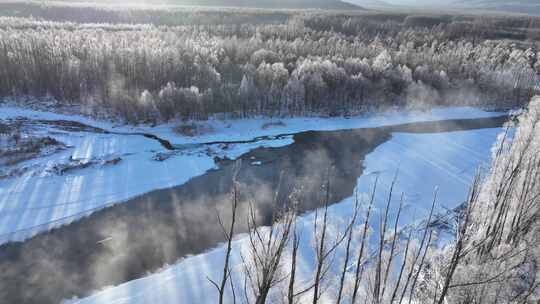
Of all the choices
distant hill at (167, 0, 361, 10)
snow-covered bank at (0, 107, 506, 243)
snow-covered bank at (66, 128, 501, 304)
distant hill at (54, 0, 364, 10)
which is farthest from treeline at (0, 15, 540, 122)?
distant hill at (167, 0, 361, 10)

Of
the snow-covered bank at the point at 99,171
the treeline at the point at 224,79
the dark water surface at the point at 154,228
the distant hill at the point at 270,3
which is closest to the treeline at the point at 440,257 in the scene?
the dark water surface at the point at 154,228

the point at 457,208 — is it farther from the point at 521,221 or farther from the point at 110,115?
the point at 110,115

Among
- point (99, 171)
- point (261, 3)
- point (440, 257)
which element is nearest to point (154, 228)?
point (99, 171)

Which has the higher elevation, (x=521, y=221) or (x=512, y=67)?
(x=512, y=67)

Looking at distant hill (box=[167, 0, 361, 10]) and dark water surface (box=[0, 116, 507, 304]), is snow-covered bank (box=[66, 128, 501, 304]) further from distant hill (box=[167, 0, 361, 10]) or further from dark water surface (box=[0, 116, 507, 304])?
distant hill (box=[167, 0, 361, 10])

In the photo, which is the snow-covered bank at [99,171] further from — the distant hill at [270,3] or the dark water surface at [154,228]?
the distant hill at [270,3]

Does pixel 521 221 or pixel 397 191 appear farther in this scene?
pixel 397 191

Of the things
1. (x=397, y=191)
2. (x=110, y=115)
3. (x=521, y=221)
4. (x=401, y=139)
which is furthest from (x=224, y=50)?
(x=521, y=221)
